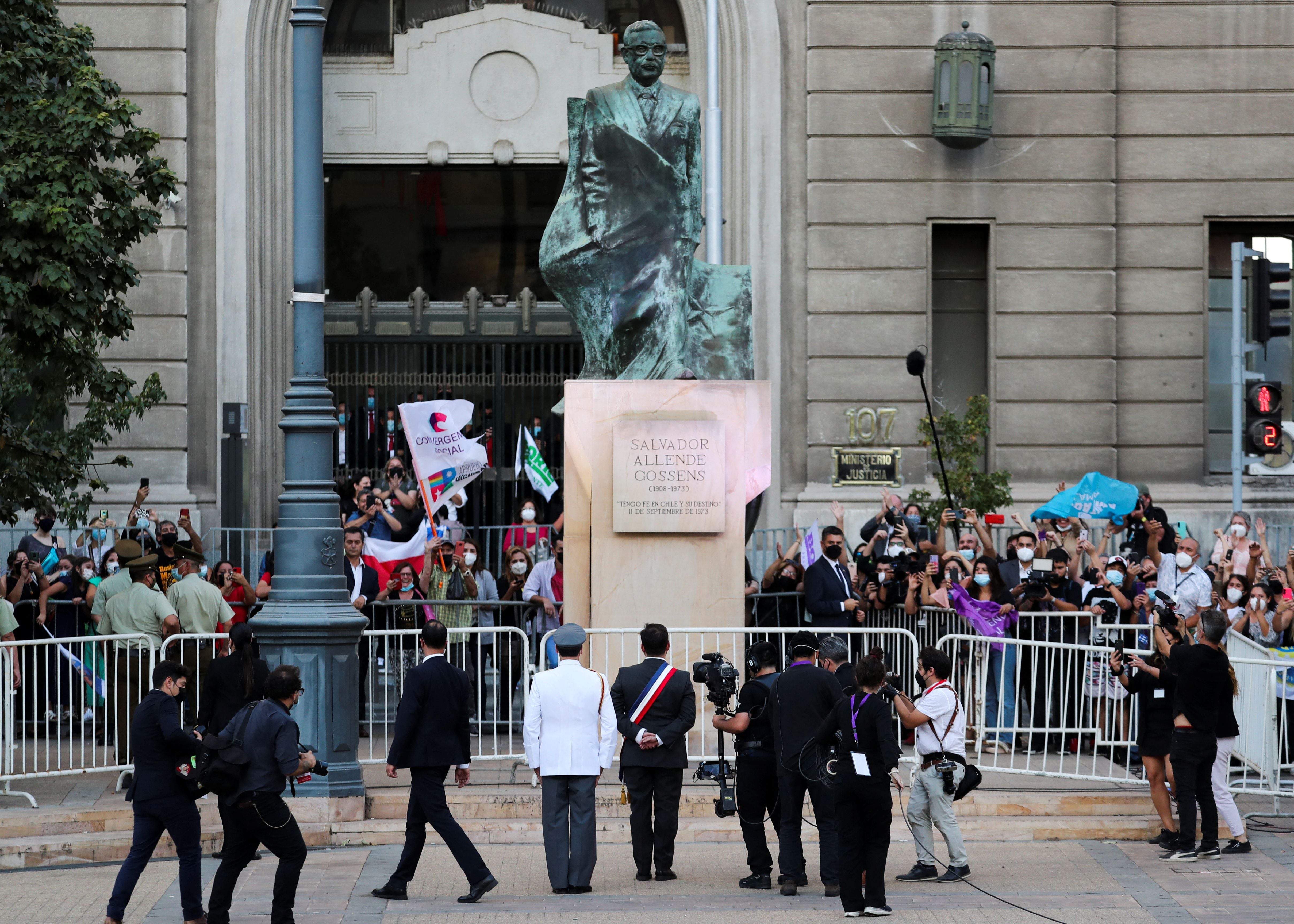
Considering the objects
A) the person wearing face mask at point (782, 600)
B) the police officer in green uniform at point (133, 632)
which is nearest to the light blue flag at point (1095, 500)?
the person wearing face mask at point (782, 600)

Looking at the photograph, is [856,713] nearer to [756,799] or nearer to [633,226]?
[756,799]

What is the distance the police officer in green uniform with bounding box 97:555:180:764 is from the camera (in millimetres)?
13250

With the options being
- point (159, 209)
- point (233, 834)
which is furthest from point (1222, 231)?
point (233, 834)

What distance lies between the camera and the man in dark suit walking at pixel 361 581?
15016 mm

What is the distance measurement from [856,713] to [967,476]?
31.4ft

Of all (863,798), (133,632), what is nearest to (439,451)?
(133,632)

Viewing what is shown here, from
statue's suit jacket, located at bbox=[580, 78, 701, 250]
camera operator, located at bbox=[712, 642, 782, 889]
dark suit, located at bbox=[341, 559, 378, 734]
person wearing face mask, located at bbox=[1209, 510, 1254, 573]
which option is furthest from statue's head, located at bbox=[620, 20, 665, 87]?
person wearing face mask, located at bbox=[1209, 510, 1254, 573]

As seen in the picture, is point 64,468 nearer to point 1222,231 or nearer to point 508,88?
point 508,88

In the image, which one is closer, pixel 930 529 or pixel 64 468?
pixel 64 468

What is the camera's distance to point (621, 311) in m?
14.0

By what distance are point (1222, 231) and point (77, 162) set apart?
46.1ft

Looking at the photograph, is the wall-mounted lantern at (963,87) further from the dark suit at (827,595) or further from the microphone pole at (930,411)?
the dark suit at (827,595)

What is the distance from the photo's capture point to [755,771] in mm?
10992

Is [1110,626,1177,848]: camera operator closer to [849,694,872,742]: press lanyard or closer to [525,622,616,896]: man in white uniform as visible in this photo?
[849,694,872,742]: press lanyard
